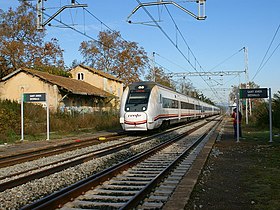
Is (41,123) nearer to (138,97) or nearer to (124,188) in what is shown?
(138,97)

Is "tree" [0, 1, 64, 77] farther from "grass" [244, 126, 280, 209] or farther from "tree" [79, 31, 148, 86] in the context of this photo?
"grass" [244, 126, 280, 209]

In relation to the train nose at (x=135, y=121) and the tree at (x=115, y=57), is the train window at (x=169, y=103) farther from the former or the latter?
the tree at (x=115, y=57)

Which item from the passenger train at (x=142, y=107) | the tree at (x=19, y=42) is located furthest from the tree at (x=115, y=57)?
the passenger train at (x=142, y=107)

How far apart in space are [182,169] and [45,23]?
1085 cm

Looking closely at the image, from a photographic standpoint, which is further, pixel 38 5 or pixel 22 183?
pixel 38 5

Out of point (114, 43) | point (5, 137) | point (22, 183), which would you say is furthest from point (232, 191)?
point (114, 43)

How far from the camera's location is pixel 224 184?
8.64 m

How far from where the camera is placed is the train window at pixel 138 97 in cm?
2275

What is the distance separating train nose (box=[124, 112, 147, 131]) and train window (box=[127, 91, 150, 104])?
2.67ft

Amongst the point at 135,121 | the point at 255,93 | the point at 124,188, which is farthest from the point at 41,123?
the point at 124,188

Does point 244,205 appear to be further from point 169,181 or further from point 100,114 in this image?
point 100,114

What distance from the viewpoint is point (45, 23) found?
18.1 m

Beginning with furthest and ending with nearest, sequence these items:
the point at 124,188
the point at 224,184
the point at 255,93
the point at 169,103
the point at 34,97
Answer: the point at 169,103
the point at 34,97
the point at 255,93
the point at 224,184
the point at 124,188

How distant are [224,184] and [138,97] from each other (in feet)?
48.2
